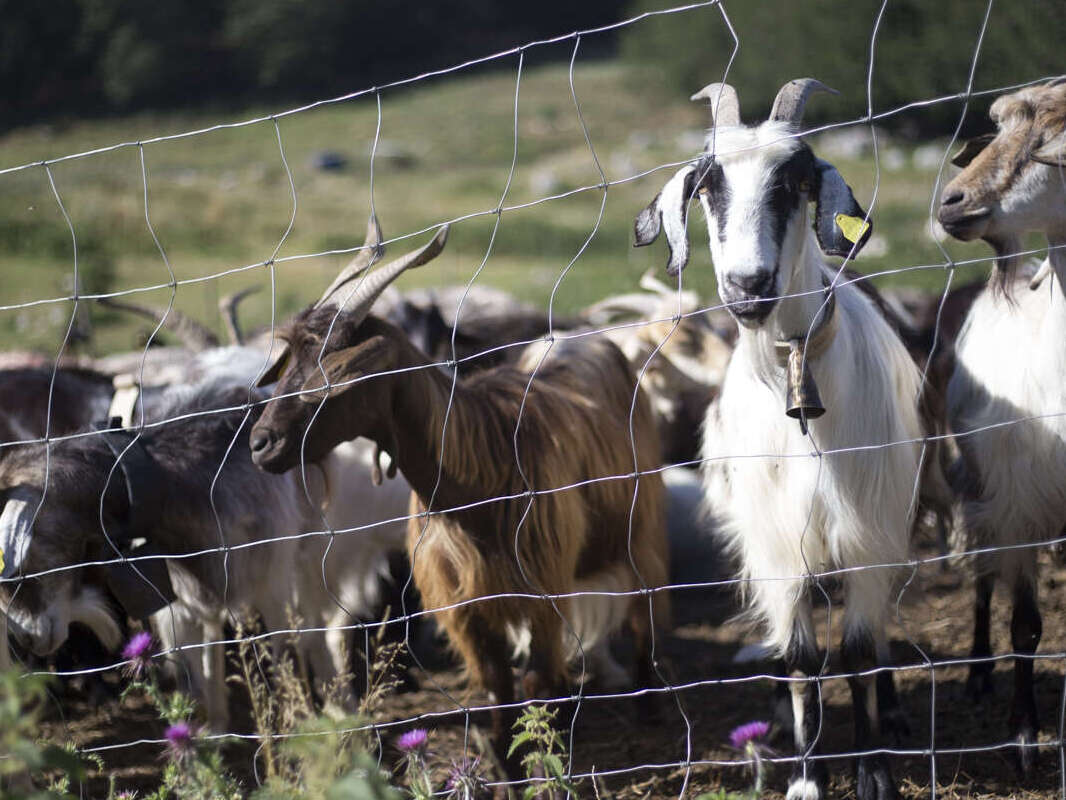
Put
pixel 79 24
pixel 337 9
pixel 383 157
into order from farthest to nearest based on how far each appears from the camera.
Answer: pixel 337 9 → pixel 79 24 → pixel 383 157

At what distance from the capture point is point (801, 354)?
341 centimetres

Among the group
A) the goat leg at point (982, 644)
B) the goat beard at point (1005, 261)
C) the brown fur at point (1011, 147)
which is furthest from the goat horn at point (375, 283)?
the goat leg at point (982, 644)

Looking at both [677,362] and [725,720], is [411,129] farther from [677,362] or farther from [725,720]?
[725,720]

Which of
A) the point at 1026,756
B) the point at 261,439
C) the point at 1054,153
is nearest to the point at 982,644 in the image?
the point at 1026,756

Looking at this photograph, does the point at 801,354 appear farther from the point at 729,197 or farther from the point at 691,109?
the point at 691,109

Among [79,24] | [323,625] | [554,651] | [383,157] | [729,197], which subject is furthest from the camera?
[79,24]

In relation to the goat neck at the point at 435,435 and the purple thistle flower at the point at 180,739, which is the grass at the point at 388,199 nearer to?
the goat neck at the point at 435,435

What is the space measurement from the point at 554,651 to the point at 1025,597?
1.67 metres

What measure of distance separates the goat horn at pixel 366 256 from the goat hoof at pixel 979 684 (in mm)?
2855

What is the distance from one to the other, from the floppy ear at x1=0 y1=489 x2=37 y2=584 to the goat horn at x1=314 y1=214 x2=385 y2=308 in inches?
47.3

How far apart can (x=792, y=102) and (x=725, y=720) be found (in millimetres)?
2561

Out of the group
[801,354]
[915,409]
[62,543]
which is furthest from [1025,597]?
[62,543]

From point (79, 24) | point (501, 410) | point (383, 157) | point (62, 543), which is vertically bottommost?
point (62, 543)

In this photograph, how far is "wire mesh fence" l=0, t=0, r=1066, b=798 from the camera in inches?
141
